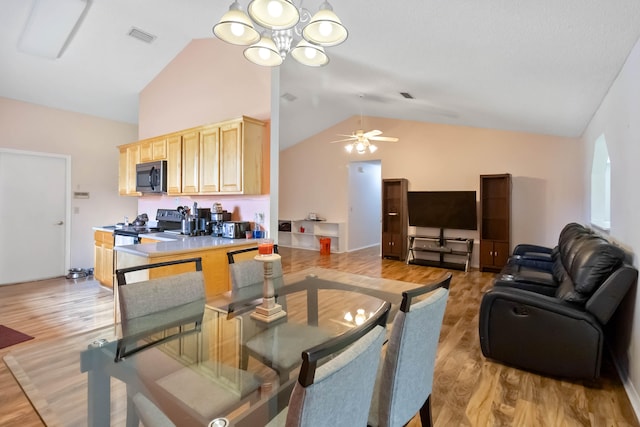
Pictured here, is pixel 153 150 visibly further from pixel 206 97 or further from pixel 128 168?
pixel 206 97

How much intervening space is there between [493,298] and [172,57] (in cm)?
533

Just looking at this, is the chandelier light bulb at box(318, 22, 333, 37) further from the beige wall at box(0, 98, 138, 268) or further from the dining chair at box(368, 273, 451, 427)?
the beige wall at box(0, 98, 138, 268)

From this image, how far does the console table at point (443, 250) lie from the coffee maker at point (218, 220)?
415cm

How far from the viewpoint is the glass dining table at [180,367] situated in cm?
121

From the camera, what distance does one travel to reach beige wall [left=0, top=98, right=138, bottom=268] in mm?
4910

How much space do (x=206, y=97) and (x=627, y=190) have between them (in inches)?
184

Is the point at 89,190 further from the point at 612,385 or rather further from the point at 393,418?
the point at 612,385

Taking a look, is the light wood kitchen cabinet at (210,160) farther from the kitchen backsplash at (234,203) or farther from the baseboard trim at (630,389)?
the baseboard trim at (630,389)

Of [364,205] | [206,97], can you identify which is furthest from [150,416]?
[364,205]

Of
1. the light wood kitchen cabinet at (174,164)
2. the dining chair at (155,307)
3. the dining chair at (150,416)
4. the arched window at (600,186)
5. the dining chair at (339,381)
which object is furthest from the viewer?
the light wood kitchen cabinet at (174,164)

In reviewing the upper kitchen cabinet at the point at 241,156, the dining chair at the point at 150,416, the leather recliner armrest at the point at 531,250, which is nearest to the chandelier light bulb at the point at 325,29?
the upper kitchen cabinet at the point at 241,156

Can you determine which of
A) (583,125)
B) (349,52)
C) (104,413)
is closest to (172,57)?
(349,52)

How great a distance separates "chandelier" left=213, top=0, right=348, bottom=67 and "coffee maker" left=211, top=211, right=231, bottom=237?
2.28m

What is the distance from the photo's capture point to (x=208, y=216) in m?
4.23
